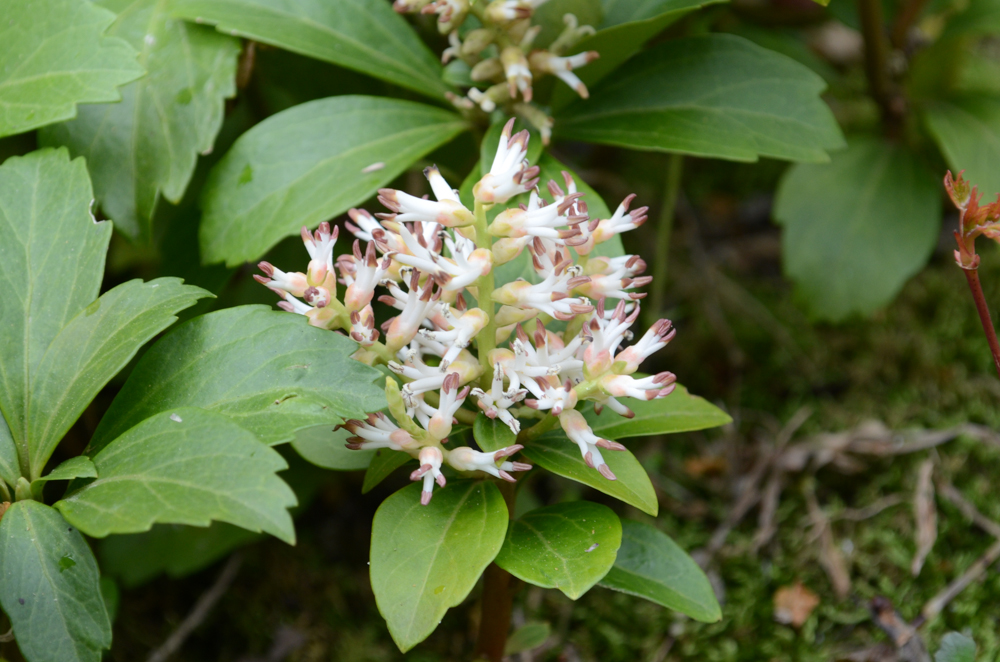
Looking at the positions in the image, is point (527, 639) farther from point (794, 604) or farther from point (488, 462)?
point (794, 604)

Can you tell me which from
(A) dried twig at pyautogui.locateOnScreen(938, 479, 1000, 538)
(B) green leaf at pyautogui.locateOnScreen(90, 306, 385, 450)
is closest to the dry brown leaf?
(A) dried twig at pyautogui.locateOnScreen(938, 479, 1000, 538)

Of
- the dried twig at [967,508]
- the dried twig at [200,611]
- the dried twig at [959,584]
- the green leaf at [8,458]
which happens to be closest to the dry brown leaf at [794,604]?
the dried twig at [959,584]

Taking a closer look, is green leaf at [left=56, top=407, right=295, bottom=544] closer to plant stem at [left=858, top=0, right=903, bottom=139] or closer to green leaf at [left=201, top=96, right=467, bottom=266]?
green leaf at [left=201, top=96, right=467, bottom=266]

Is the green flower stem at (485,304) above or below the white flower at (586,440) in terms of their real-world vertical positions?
above

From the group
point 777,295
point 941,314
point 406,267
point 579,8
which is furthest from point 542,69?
point 941,314

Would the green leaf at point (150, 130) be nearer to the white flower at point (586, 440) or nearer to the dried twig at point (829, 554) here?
the white flower at point (586, 440)
